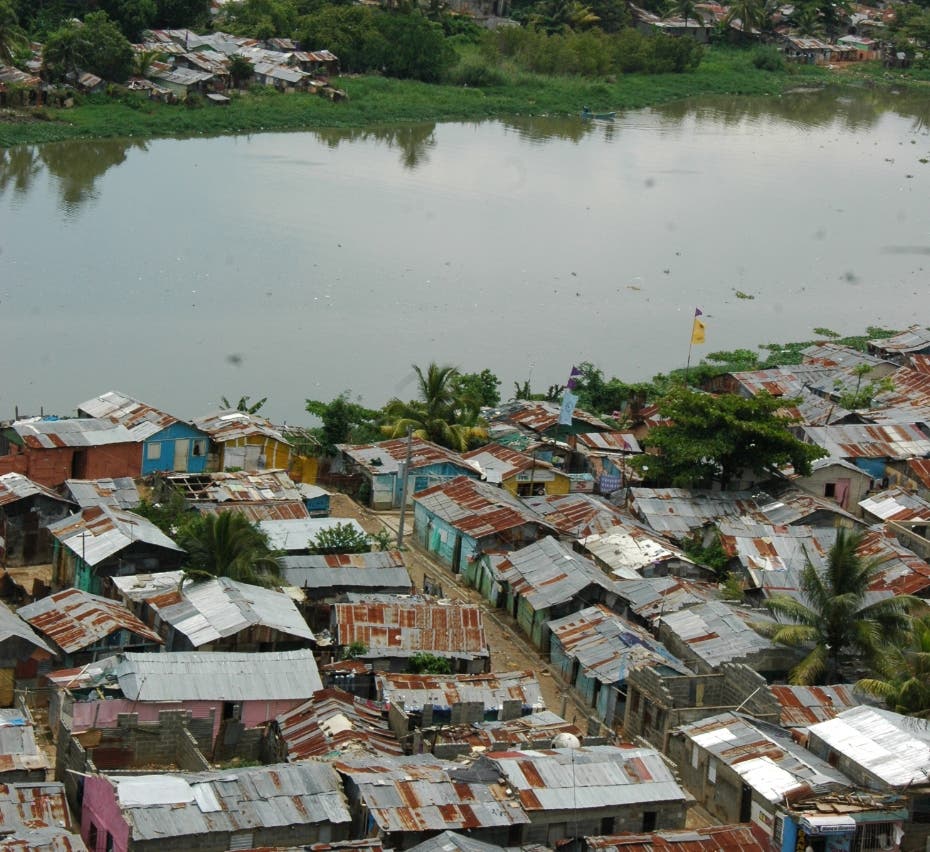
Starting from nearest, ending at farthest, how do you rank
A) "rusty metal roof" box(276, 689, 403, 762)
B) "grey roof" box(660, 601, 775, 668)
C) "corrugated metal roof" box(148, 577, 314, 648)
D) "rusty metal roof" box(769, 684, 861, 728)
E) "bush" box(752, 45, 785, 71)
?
"rusty metal roof" box(276, 689, 403, 762) < "rusty metal roof" box(769, 684, 861, 728) < "corrugated metal roof" box(148, 577, 314, 648) < "grey roof" box(660, 601, 775, 668) < "bush" box(752, 45, 785, 71)

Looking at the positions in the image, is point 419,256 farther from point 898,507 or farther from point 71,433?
point 898,507

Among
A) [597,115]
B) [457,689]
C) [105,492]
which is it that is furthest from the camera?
[597,115]

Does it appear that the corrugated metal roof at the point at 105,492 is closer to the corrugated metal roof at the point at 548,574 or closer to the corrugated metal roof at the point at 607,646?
the corrugated metal roof at the point at 548,574

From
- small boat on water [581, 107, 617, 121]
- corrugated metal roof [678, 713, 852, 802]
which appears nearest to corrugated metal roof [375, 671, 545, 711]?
corrugated metal roof [678, 713, 852, 802]

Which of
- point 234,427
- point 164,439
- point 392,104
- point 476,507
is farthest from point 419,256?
point 476,507

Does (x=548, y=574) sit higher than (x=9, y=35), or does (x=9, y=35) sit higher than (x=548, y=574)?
(x=9, y=35)

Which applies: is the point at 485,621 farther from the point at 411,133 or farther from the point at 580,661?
the point at 411,133

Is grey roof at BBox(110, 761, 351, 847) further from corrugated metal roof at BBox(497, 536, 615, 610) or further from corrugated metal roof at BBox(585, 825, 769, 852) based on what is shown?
corrugated metal roof at BBox(497, 536, 615, 610)
